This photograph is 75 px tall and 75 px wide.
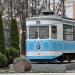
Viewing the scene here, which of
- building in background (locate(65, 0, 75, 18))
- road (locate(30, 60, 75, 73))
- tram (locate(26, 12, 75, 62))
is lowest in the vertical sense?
road (locate(30, 60, 75, 73))

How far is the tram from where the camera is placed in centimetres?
2741

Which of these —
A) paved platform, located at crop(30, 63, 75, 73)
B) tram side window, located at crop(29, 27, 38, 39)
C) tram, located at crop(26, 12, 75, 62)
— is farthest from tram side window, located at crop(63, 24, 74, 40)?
paved platform, located at crop(30, 63, 75, 73)

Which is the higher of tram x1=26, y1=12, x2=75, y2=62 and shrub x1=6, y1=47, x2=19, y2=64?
tram x1=26, y1=12, x2=75, y2=62

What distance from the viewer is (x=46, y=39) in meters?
27.5

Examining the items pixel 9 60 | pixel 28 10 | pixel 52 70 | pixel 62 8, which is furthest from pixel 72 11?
pixel 52 70

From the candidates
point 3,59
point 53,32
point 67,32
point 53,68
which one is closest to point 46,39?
point 53,32

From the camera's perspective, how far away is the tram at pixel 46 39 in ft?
89.9

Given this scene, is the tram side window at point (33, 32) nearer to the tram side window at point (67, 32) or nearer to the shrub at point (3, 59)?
the tram side window at point (67, 32)

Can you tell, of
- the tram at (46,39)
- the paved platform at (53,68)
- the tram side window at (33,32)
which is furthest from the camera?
the tram side window at (33,32)

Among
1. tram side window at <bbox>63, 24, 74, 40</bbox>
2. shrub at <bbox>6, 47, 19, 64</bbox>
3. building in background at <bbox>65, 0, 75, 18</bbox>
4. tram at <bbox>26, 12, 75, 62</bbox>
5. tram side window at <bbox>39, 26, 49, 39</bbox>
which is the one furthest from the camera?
building in background at <bbox>65, 0, 75, 18</bbox>

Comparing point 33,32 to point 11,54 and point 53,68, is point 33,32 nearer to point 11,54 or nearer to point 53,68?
point 53,68

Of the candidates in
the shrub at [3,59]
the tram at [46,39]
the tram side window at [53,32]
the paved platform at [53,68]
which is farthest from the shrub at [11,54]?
the paved platform at [53,68]

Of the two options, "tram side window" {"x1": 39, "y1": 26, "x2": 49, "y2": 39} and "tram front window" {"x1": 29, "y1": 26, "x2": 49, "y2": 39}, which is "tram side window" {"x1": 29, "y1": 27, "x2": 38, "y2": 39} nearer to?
"tram front window" {"x1": 29, "y1": 26, "x2": 49, "y2": 39}

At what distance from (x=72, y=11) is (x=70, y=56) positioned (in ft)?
66.7
